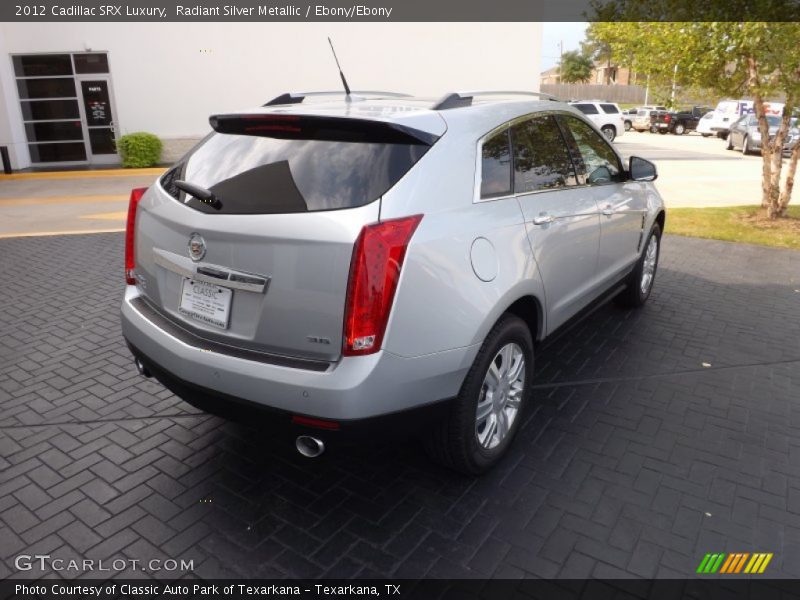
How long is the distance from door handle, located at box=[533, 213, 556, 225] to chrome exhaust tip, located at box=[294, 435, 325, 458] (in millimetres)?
1617

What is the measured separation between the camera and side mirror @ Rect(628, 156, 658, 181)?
477 centimetres

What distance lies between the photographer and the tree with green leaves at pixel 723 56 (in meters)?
8.95

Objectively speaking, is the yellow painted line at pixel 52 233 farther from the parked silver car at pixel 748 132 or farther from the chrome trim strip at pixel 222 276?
the parked silver car at pixel 748 132

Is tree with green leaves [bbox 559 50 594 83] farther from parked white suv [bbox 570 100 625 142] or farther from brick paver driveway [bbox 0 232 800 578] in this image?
brick paver driveway [bbox 0 232 800 578]

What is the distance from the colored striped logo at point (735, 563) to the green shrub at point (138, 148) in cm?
1732

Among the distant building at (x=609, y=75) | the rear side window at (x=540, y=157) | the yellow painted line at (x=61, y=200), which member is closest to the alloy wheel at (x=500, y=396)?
the rear side window at (x=540, y=157)

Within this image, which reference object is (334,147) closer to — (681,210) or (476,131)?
(476,131)

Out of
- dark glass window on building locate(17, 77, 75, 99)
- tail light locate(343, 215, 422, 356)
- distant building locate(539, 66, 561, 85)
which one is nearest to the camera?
tail light locate(343, 215, 422, 356)

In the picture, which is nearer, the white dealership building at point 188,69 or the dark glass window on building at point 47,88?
the white dealership building at point 188,69

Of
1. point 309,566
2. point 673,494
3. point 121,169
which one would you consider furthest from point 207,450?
point 121,169

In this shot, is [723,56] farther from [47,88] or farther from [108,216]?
[47,88]

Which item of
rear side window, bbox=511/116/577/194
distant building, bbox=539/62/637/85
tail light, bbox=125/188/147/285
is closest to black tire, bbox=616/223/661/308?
rear side window, bbox=511/116/577/194

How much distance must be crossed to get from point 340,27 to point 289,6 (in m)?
1.45

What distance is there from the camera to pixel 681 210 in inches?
451
